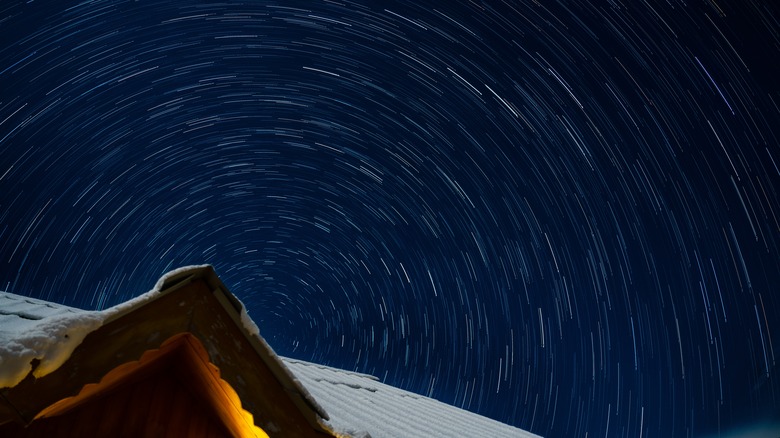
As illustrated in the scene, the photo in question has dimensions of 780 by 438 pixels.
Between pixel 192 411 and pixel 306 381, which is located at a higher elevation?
pixel 306 381

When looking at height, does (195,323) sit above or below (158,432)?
above

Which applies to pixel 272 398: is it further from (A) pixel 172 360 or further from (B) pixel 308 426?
(A) pixel 172 360

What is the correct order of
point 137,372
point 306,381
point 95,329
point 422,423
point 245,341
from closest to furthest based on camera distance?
point 95,329
point 245,341
point 137,372
point 306,381
point 422,423

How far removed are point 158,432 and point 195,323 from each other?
1.12 metres

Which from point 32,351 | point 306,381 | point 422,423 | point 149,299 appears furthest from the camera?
point 422,423

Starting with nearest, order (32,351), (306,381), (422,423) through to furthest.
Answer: (32,351) < (306,381) < (422,423)

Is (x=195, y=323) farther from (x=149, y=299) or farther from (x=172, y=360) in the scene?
(x=172, y=360)

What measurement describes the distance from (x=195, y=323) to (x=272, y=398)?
0.42 m

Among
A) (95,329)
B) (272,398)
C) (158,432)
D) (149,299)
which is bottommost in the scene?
(158,432)

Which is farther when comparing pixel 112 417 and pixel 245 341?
pixel 112 417

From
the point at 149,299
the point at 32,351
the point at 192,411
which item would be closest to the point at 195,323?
the point at 149,299

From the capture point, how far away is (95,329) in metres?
1.54

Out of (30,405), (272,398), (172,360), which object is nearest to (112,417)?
(172,360)

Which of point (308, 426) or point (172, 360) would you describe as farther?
point (172, 360)
